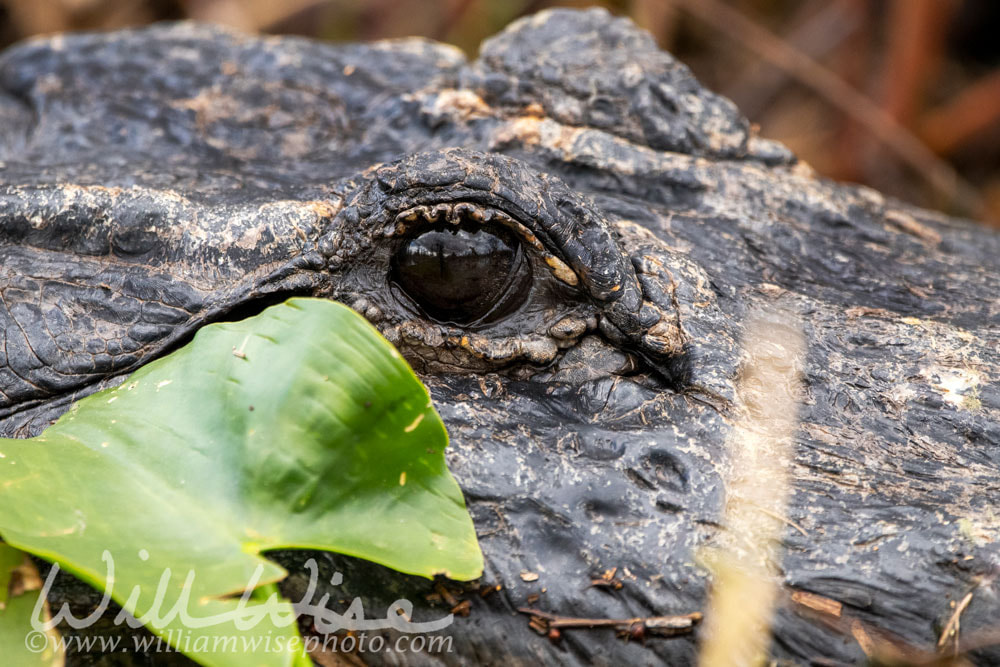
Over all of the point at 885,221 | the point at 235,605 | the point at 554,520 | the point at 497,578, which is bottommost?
the point at 235,605

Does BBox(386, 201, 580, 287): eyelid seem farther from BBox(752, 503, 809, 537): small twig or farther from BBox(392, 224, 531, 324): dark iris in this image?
BBox(752, 503, 809, 537): small twig

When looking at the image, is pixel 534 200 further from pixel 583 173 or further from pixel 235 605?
pixel 235 605

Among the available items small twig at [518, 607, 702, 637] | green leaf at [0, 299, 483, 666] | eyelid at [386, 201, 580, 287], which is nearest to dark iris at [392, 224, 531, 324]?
eyelid at [386, 201, 580, 287]

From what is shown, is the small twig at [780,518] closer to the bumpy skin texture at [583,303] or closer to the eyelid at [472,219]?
the bumpy skin texture at [583,303]

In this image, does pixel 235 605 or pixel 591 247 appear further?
pixel 591 247

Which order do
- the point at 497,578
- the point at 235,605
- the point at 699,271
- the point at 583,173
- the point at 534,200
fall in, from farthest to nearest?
the point at 583,173
the point at 699,271
the point at 534,200
the point at 497,578
the point at 235,605

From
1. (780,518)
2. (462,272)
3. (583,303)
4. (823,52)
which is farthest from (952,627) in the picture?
(823,52)

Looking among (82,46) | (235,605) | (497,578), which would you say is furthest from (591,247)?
(82,46)

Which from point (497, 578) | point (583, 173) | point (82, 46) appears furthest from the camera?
point (82, 46)
